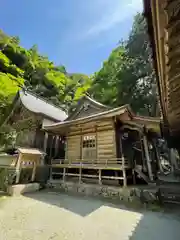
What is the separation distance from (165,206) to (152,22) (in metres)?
8.05

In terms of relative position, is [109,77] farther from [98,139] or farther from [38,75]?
[38,75]

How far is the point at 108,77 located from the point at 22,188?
67.3 feet

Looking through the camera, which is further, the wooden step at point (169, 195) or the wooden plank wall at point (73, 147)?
the wooden plank wall at point (73, 147)

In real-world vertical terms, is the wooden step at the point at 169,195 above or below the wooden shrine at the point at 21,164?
below

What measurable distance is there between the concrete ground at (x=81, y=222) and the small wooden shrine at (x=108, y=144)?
8.50 feet

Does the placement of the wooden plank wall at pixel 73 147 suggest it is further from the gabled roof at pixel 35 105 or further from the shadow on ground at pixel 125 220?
the gabled roof at pixel 35 105

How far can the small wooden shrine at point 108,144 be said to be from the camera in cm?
930

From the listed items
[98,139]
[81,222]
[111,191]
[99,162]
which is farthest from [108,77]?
[81,222]

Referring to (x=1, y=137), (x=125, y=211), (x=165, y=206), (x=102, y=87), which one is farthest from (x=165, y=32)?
(x=102, y=87)

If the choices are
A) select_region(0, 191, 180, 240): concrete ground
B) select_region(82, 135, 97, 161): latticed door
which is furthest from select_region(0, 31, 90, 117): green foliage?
select_region(0, 191, 180, 240): concrete ground

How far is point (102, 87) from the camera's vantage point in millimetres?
25781

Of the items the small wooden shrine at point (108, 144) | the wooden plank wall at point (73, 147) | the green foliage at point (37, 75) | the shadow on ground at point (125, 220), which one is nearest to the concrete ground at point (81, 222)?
the shadow on ground at point (125, 220)

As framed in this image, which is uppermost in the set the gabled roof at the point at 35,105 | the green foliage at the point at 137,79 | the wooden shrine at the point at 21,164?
the green foliage at the point at 137,79

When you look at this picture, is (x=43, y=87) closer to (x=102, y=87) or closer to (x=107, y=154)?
(x=102, y=87)
